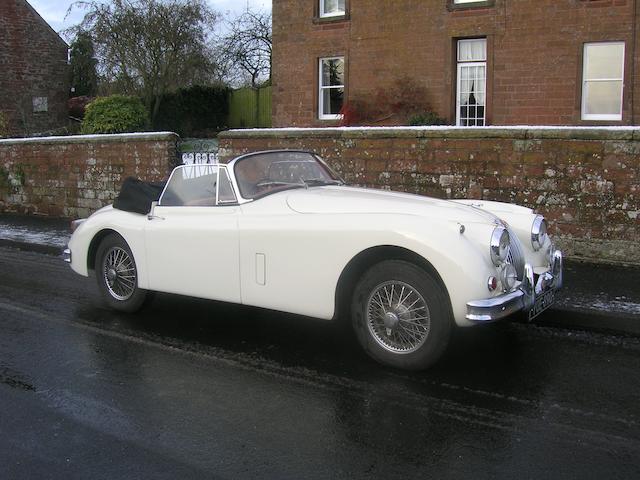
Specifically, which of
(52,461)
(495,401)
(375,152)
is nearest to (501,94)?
(375,152)

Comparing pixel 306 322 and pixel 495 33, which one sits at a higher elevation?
pixel 495 33

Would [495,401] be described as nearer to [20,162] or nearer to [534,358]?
[534,358]

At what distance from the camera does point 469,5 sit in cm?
1839

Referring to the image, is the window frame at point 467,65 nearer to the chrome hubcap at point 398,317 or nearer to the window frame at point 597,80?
the window frame at point 597,80

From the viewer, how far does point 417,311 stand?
Answer: 15.0 feet

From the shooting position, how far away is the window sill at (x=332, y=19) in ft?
66.3

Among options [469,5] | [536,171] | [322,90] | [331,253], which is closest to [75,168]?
[536,171]

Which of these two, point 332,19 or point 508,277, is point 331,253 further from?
point 332,19

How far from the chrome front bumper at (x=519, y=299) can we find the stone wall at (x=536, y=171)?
304 cm

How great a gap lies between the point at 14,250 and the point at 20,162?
4.46 meters

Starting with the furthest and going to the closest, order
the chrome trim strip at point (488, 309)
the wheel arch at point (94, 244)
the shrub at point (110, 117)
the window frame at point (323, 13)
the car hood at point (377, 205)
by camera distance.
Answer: the shrub at point (110, 117)
the window frame at point (323, 13)
the wheel arch at point (94, 244)
the car hood at point (377, 205)
the chrome trim strip at point (488, 309)

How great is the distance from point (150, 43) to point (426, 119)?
43.9 ft

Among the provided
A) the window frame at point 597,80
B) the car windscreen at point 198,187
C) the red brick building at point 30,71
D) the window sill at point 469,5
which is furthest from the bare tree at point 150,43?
the car windscreen at point 198,187

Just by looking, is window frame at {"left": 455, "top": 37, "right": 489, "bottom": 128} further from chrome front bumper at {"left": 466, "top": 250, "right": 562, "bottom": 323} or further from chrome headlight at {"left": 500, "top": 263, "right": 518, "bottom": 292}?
chrome headlight at {"left": 500, "top": 263, "right": 518, "bottom": 292}
